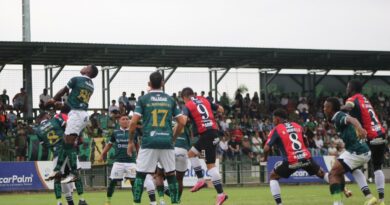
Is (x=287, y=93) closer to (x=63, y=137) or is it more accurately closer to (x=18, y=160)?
(x=18, y=160)

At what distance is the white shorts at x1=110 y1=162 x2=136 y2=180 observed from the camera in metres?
20.5

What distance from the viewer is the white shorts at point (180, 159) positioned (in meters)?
19.3

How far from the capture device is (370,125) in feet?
57.0

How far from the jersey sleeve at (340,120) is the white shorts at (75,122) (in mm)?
5326

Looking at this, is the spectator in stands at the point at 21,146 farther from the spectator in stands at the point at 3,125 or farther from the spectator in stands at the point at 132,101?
the spectator in stands at the point at 132,101

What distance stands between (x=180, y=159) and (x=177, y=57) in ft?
80.7

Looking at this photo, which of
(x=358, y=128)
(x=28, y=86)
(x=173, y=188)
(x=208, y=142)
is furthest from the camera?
(x=28, y=86)

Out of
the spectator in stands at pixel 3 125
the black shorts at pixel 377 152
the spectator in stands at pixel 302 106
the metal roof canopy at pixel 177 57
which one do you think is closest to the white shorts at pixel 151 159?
the black shorts at pixel 377 152

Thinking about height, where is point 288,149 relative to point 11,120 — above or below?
below

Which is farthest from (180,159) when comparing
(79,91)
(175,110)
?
(175,110)

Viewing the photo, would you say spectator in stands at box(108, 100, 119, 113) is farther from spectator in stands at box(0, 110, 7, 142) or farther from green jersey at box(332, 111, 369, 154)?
green jersey at box(332, 111, 369, 154)

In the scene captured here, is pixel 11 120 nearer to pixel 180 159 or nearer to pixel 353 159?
pixel 180 159

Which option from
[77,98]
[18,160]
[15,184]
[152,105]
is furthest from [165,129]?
[18,160]

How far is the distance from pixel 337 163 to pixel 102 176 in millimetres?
20028
